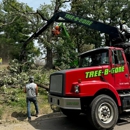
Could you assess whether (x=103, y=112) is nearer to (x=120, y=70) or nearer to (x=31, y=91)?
→ (x=120, y=70)

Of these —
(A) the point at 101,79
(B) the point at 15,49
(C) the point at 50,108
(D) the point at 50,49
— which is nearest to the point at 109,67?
(A) the point at 101,79

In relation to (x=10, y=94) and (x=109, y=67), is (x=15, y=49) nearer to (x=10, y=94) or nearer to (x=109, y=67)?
(x=10, y=94)

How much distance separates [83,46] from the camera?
38.0 metres

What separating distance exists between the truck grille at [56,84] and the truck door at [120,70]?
1873 millimetres

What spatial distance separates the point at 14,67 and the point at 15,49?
19437 mm

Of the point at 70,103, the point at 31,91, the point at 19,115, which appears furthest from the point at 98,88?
the point at 19,115

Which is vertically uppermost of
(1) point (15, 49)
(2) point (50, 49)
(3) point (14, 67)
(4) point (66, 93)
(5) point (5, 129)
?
(1) point (15, 49)

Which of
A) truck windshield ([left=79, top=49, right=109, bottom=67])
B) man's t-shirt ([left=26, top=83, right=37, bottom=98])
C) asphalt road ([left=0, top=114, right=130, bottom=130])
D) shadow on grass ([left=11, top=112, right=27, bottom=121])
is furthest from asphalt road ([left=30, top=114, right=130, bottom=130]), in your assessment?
truck windshield ([left=79, top=49, right=109, bottom=67])

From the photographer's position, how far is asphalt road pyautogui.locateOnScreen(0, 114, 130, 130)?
26.3 ft

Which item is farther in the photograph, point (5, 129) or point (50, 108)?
point (50, 108)

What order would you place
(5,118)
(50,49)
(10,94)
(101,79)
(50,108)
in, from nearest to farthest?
(101,79) → (5,118) → (50,108) → (10,94) → (50,49)

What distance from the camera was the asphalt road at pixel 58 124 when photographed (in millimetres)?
8029

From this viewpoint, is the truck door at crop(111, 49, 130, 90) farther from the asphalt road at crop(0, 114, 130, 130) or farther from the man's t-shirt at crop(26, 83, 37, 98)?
the man's t-shirt at crop(26, 83, 37, 98)

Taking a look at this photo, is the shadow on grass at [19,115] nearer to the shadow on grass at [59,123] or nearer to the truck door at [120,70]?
the shadow on grass at [59,123]
